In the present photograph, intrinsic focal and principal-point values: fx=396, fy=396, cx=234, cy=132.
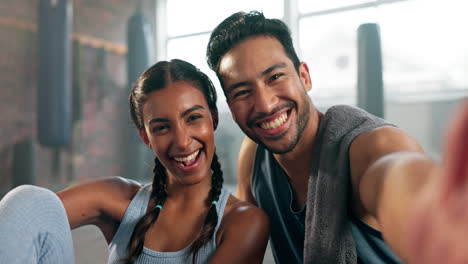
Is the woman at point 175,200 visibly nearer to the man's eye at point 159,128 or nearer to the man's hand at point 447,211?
the man's eye at point 159,128

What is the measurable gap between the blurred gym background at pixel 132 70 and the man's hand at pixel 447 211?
2305mm

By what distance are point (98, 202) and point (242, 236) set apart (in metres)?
0.38

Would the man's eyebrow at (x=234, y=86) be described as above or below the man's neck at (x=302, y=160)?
above

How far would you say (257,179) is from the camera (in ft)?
3.83

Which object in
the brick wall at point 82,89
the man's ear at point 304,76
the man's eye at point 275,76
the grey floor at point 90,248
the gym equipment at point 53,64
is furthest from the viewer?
the brick wall at point 82,89

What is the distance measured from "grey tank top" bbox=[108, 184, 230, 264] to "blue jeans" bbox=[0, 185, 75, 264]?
0.43 ft

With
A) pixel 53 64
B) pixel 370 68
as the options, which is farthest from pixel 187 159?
pixel 53 64

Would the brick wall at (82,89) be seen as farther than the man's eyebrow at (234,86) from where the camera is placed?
Yes

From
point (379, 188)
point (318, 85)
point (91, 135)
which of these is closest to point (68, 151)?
point (91, 135)

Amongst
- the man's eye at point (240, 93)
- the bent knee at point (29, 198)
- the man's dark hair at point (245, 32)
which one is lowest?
the bent knee at point (29, 198)

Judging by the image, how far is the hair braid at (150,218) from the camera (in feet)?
3.01

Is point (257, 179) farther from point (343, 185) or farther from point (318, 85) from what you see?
point (318, 85)

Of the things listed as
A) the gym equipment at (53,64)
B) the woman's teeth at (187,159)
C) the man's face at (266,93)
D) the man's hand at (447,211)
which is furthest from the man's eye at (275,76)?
the gym equipment at (53,64)

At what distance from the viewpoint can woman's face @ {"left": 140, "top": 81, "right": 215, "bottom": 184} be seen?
91cm
